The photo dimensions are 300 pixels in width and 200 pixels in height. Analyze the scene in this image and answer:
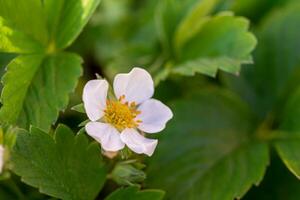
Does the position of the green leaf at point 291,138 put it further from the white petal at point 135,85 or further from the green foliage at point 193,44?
the white petal at point 135,85

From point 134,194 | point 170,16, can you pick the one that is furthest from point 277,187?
point 170,16

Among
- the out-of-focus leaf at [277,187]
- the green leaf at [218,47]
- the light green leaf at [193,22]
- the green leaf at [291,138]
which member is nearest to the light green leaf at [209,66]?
the green leaf at [218,47]

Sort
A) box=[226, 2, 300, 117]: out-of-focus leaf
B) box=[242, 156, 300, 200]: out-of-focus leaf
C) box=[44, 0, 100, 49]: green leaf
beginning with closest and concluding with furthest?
box=[44, 0, 100, 49]: green leaf → box=[242, 156, 300, 200]: out-of-focus leaf → box=[226, 2, 300, 117]: out-of-focus leaf

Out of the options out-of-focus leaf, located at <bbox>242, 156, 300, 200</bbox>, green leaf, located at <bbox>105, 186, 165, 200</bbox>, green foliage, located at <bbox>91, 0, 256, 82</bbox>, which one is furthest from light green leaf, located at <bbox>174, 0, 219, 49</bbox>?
green leaf, located at <bbox>105, 186, 165, 200</bbox>

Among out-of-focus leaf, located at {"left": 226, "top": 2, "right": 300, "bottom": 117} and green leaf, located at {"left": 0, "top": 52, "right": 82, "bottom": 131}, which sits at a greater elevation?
green leaf, located at {"left": 0, "top": 52, "right": 82, "bottom": 131}

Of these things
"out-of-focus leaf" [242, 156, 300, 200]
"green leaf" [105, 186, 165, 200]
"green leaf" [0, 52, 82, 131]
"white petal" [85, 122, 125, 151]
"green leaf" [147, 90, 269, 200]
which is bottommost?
"out-of-focus leaf" [242, 156, 300, 200]

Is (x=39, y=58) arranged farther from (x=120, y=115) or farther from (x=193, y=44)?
(x=193, y=44)

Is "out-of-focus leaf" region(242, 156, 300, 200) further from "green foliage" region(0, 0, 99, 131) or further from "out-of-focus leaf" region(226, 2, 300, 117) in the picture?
"green foliage" region(0, 0, 99, 131)
